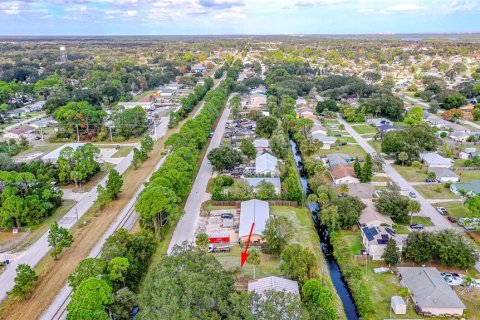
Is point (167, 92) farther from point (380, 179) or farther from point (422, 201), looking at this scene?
point (422, 201)

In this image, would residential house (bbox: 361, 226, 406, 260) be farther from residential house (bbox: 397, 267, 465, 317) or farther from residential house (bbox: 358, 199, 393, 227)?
residential house (bbox: 397, 267, 465, 317)

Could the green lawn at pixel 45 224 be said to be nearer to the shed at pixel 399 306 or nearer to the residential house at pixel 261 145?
the residential house at pixel 261 145

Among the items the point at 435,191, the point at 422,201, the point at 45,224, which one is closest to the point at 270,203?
the point at 422,201

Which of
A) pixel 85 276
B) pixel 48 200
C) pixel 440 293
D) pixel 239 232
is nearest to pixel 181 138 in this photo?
pixel 48 200

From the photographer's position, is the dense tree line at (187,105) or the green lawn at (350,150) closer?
the green lawn at (350,150)

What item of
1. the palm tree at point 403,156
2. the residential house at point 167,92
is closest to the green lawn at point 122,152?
the palm tree at point 403,156
